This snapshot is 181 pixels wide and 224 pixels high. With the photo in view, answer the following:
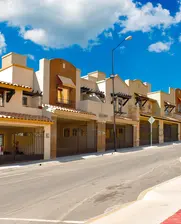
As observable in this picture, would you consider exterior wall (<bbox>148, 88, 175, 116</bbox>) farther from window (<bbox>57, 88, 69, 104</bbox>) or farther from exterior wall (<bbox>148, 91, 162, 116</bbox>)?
window (<bbox>57, 88, 69, 104</bbox>)

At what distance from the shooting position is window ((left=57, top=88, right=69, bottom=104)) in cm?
2771

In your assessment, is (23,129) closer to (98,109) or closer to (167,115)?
(98,109)

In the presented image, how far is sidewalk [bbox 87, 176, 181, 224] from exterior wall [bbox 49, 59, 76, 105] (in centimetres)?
1898

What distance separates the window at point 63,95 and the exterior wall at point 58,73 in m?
0.54

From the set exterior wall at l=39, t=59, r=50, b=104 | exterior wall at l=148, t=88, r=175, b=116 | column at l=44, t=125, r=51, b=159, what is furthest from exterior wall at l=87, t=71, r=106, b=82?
column at l=44, t=125, r=51, b=159

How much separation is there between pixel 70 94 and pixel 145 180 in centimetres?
1760

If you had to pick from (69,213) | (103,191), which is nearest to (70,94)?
(103,191)

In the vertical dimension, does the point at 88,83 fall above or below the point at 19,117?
above

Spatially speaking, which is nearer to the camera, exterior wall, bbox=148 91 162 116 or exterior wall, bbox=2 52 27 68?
exterior wall, bbox=2 52 27 68

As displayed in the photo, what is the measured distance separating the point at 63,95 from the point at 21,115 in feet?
24.9

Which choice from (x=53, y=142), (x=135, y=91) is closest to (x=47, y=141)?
(x=53, y=142)

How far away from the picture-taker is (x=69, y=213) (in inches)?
293

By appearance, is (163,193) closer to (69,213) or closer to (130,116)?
(69,213)

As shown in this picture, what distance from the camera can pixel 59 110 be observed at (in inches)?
922
